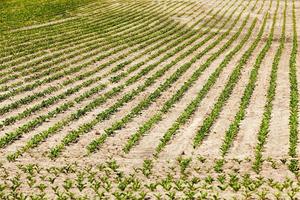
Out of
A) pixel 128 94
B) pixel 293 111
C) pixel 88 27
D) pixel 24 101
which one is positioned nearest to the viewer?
pixel 293 111

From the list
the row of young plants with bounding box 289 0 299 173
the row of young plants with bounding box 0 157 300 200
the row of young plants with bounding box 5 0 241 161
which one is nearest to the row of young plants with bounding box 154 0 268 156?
the row of young plants with bounding box 0 157 300 200

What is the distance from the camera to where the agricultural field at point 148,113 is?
14.6 metres

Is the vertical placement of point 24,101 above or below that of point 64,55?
above

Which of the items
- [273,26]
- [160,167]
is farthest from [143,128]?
[273,26]

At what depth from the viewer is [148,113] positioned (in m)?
20.7

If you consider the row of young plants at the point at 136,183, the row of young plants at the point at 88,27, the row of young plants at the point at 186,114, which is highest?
the row of young plants at the point at 136,183

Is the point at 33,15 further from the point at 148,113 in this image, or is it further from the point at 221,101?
the point at 221,101

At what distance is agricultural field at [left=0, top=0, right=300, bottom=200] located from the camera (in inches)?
575

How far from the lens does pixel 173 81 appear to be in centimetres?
2534

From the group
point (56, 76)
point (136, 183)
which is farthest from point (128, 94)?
point (136, 183)

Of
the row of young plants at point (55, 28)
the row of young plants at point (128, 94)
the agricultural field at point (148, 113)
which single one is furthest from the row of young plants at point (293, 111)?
the row of young plants at point (55, 28)

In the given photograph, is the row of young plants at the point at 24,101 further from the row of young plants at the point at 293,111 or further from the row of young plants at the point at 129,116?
the row of young plants at the point at 293,111

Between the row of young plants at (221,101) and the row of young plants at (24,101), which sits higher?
the row of young plants at (24,101)

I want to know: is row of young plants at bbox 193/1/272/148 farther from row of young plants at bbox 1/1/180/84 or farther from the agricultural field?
row of young plants at bbox 1/1/180/84
